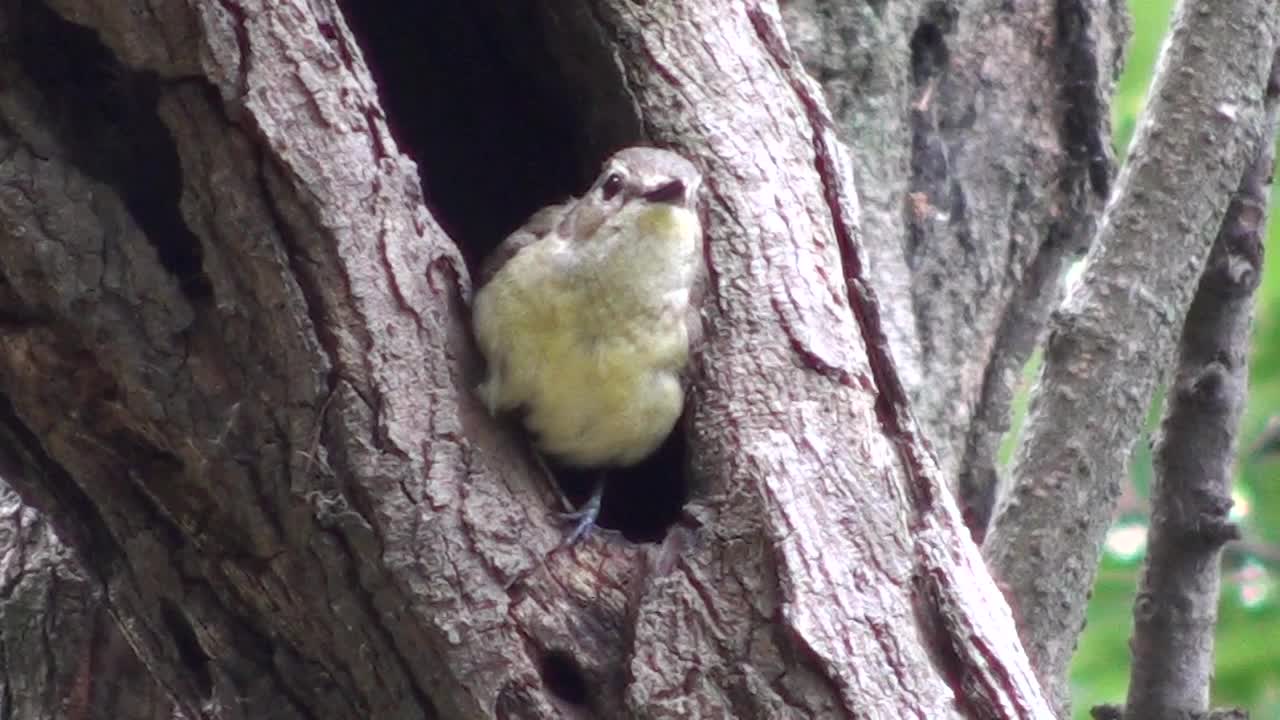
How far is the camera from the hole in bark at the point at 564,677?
278 cm

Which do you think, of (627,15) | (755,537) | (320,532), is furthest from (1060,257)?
(320,532)

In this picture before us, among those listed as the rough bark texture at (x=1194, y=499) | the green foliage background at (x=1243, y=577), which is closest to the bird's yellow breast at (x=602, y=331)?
the rough bark texture at (x=1194, y=499)

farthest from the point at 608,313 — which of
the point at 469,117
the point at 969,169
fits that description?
the point at 969,169

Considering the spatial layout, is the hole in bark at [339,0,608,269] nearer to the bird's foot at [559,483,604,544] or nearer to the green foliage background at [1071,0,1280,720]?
the bird's foot at [559,483,604,544]

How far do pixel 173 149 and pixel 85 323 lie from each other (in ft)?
1.10

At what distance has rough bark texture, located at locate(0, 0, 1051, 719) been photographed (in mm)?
2707

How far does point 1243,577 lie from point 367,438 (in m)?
3.47

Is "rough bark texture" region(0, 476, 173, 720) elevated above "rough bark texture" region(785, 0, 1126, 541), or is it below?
below

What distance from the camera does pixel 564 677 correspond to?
281cm

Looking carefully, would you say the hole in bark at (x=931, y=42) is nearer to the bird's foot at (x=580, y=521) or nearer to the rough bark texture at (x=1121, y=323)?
the rough bark texture at (x=1121, y=323)

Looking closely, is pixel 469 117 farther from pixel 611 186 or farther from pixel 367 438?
pixel 367 438

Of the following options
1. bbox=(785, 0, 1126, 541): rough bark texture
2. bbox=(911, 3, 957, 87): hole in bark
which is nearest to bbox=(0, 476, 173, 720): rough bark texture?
bbox=(785, 0, 1126, 541): rough bark texture

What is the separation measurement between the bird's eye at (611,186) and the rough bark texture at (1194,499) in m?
1.31

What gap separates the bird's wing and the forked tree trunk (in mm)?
223
